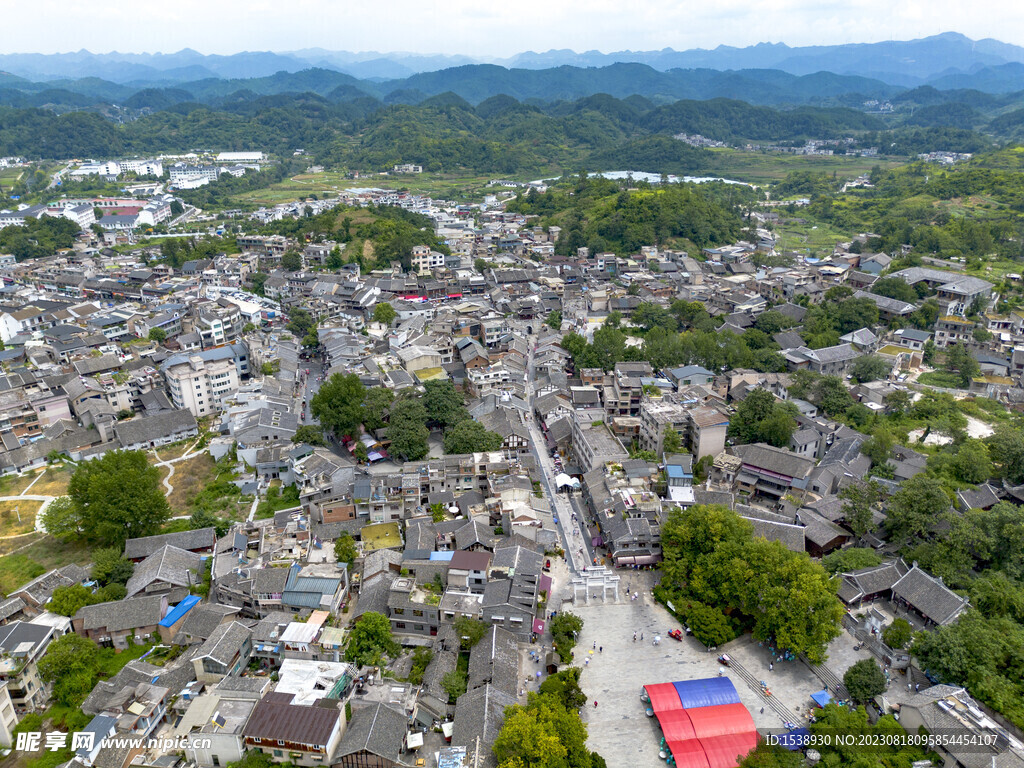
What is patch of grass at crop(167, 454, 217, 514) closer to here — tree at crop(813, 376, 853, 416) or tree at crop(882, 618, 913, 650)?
tree at crop(882, 618, 913, 650)

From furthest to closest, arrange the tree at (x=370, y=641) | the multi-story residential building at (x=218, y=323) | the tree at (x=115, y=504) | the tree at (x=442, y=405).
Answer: the multi-story residential building at (x=218, y=323)
the tree at (x=442, y=405)
the tree at (x=115, y=504)
the tree at (x=370, y=641)

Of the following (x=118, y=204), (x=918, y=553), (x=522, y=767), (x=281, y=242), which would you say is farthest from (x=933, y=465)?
(x=118, y=204)

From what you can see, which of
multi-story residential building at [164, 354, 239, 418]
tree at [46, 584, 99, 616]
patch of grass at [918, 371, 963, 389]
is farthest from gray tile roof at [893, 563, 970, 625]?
multi-story residential building at [164, 354, 239, 418]

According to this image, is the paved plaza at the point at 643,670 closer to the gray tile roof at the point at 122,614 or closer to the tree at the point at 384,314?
the gray tile roof at the point at 122,614

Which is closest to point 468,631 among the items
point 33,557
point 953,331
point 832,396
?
point 33,557

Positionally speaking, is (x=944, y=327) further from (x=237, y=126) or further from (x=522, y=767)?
(x=237, y=126)

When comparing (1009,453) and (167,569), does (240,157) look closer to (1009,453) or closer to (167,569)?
(167,569)

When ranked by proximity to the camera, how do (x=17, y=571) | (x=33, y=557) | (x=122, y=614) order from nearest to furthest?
(x=122, y=614), (x=17, y=571), (x=33, y=557)

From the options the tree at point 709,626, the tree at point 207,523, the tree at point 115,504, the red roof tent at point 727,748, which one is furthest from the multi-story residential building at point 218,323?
the red roof tent at point 727,748
